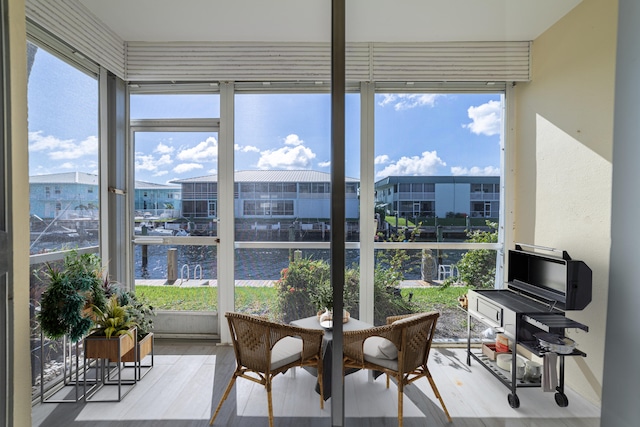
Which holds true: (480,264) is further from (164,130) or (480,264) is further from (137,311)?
(164,130)

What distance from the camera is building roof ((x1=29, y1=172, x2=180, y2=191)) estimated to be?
1.63 m

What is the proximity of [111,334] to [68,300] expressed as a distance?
396 millimetres

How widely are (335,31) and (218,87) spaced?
154cm

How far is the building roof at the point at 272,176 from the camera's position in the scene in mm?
1880

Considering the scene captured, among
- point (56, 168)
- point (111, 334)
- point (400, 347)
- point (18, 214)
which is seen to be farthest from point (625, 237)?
point (56, 168)

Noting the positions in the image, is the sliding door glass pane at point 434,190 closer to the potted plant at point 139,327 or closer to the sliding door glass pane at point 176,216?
the sliding door glass pane at point 176,216

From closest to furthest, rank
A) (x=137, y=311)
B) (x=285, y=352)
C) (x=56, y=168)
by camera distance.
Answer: (x=285, y=352) → (x=56, y=168) → (x=137, y=311)

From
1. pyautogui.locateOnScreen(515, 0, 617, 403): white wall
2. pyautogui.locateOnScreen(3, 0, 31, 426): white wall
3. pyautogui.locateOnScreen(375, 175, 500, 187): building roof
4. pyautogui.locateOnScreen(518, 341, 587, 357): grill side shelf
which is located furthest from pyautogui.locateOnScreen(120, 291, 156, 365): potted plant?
pyautogui.locateOnScreen(515, 0, 617, 403): white wall

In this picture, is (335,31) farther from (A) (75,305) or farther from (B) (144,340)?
(B) (144,340)

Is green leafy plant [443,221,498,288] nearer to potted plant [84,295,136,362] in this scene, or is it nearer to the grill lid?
the grill lid

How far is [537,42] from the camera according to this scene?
3.92ft

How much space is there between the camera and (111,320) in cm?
178

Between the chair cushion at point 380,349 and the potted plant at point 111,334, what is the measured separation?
145 cm

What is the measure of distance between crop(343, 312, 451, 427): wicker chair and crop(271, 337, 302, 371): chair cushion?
38 cm
